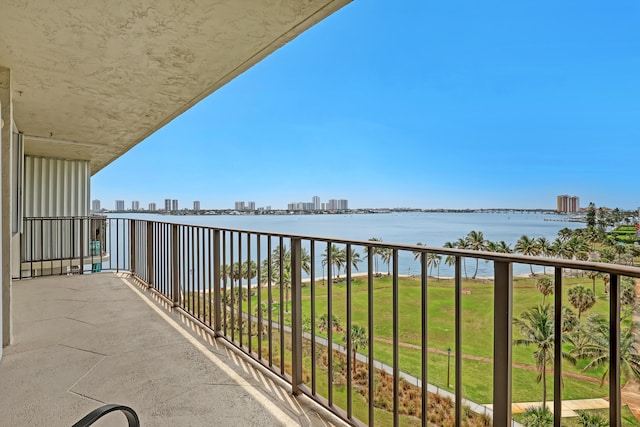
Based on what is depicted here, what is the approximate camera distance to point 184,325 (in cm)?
301

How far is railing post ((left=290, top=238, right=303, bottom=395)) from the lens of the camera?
1.88 metres

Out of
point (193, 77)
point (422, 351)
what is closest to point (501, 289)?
point (422, 351)

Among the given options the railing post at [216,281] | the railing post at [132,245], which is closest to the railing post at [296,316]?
the railing post at [216,281]

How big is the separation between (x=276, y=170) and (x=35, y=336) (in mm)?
34453

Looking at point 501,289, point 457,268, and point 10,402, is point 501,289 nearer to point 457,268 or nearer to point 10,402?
point 457,268

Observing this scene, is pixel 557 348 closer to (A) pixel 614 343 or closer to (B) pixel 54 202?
(A) pixel 614 343

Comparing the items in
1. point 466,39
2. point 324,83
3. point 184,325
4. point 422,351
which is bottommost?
point 184,325

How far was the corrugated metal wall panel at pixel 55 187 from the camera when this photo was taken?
23.7 feet

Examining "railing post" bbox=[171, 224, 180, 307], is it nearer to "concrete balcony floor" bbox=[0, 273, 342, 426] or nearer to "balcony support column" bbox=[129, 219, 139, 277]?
"concrete balcony floor" bbox=[0, 273, 342, 426]

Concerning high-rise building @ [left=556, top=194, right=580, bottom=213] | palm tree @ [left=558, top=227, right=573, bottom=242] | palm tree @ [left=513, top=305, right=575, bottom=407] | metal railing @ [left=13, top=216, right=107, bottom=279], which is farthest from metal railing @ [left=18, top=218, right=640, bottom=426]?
palm tree @ [left=558, top=227, right=573, bottom=242]

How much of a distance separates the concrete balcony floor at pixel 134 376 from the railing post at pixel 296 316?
0.36ft

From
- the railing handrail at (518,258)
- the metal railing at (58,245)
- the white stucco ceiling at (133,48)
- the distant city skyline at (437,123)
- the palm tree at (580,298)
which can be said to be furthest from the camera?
the distant city skyline at (437,123)

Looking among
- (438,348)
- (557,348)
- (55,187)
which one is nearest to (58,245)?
(55,187)

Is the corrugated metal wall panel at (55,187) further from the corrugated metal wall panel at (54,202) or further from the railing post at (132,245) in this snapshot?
the railing post at (132,245)
